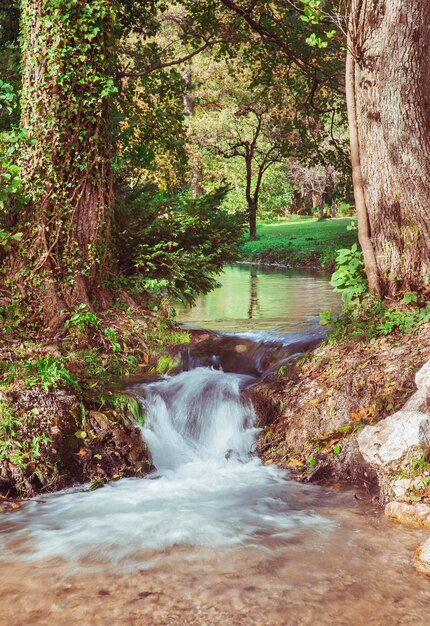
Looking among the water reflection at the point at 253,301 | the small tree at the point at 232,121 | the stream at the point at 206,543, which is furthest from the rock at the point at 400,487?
the small tree at the point at 232,121

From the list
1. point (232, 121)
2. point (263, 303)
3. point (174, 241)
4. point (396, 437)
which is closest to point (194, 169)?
point (232, 121)

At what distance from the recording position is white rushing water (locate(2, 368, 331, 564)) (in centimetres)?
545

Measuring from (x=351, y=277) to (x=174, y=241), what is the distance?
9.09ft

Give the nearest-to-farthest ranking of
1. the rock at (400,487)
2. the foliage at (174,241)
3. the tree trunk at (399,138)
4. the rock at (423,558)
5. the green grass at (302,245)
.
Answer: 1. the rock at (423,558)
2. the rock at (400,487)
3. the tree trunk at (399,138)
4. the foliage at (174,241)
5. the green grass at (302,245)

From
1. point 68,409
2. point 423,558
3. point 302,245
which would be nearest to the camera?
point 423,558

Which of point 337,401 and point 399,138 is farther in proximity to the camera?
point 399,138

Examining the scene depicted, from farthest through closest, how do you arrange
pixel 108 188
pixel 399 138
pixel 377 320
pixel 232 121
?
pixel 232 121 → pixel 108 188 → pixel 399 138 → pixel 377 320

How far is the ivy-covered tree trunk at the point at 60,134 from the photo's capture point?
8.50 meters

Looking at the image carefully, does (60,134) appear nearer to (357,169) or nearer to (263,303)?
(357,169)

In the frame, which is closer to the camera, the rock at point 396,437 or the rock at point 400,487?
the rock at point 400,487

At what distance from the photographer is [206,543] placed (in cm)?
532

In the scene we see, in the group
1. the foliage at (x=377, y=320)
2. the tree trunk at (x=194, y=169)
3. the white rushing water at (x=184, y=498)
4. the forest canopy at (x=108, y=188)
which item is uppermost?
the tree trunk at (x=194, y=169)

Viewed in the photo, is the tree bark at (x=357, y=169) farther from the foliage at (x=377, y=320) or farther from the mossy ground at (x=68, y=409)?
the mossy ground at (x=68, y=409)

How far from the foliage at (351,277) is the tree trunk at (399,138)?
0.42m
